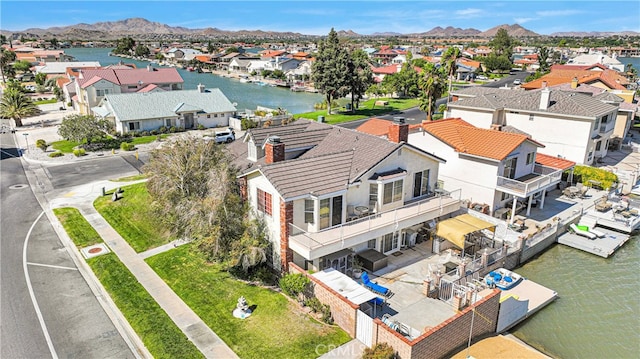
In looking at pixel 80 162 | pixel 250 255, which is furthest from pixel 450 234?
pixel 80 162

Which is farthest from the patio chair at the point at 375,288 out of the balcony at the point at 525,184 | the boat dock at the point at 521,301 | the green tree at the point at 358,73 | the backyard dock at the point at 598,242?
the green tree at the point at 358,73

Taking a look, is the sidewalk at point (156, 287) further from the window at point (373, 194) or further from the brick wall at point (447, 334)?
the window at point (373, 194)

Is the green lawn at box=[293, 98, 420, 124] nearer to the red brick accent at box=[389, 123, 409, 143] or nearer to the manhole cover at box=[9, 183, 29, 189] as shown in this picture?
the red brick accent at box=[389, 123, 409, 143]

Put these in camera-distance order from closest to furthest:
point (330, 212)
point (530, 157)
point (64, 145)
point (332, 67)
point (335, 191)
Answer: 1. point (335, 191)
2. point (330, 212)
3. point (530, 157)
4. point (64, 145)
5. point (332, 67)

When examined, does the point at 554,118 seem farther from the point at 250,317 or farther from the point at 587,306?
the point at 250,317

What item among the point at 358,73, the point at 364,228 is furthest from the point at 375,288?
the point at 358,73
